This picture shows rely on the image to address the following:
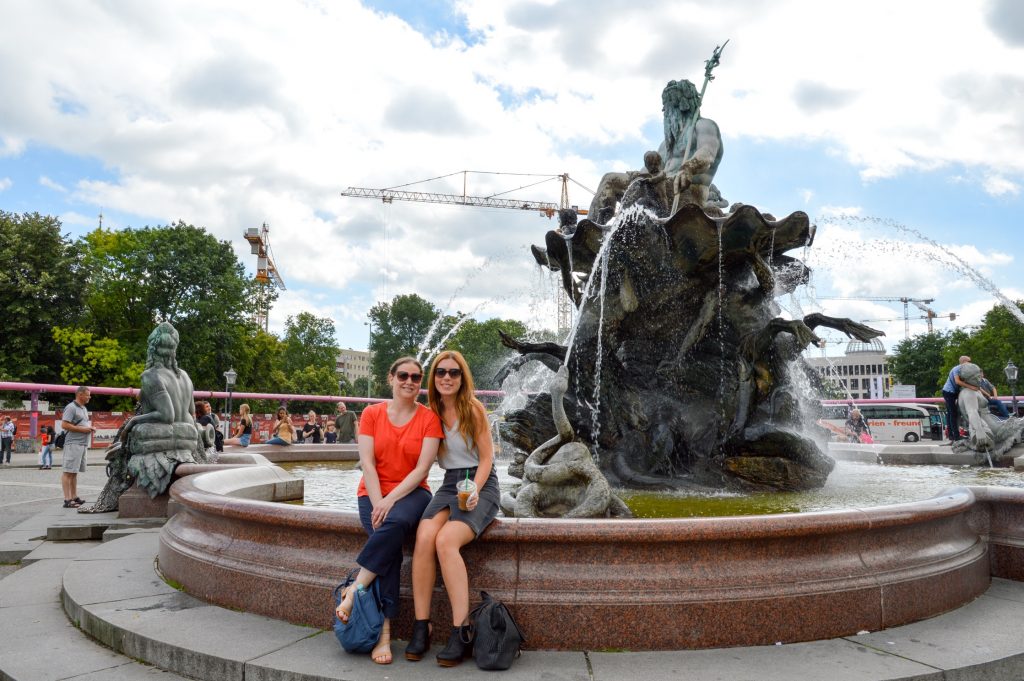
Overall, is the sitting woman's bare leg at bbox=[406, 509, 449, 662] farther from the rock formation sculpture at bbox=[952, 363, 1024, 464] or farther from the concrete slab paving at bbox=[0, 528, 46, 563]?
the rock formation sculpture at bbox=[952, 363, 1024, 464]

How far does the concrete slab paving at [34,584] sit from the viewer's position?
4852 mm

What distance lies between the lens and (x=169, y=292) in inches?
1512

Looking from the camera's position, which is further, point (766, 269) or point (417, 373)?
point (766, 269)

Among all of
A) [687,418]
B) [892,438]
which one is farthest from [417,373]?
[892,438]

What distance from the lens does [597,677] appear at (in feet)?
11.0

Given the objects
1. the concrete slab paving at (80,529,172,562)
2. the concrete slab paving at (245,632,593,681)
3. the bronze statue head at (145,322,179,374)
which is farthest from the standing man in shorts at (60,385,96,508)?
the concrete slab paving at (245,632,593,681)

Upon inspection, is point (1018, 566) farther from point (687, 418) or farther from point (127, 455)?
point (127, 455)

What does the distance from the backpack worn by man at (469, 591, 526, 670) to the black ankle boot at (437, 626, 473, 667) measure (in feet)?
0.13

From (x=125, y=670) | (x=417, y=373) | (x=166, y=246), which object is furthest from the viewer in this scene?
(x=166, y=246)

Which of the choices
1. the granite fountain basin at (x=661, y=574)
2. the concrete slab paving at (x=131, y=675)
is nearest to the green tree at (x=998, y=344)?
the granite fountain basin at (x=661, y=574)

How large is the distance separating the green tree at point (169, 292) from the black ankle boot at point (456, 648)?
1468 inches

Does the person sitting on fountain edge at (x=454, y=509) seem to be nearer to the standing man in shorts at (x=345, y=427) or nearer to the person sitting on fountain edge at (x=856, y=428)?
the standing man in shorts at (x=345, y=427)

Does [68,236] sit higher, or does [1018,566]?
[68,236]

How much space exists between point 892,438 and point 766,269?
29.0m
